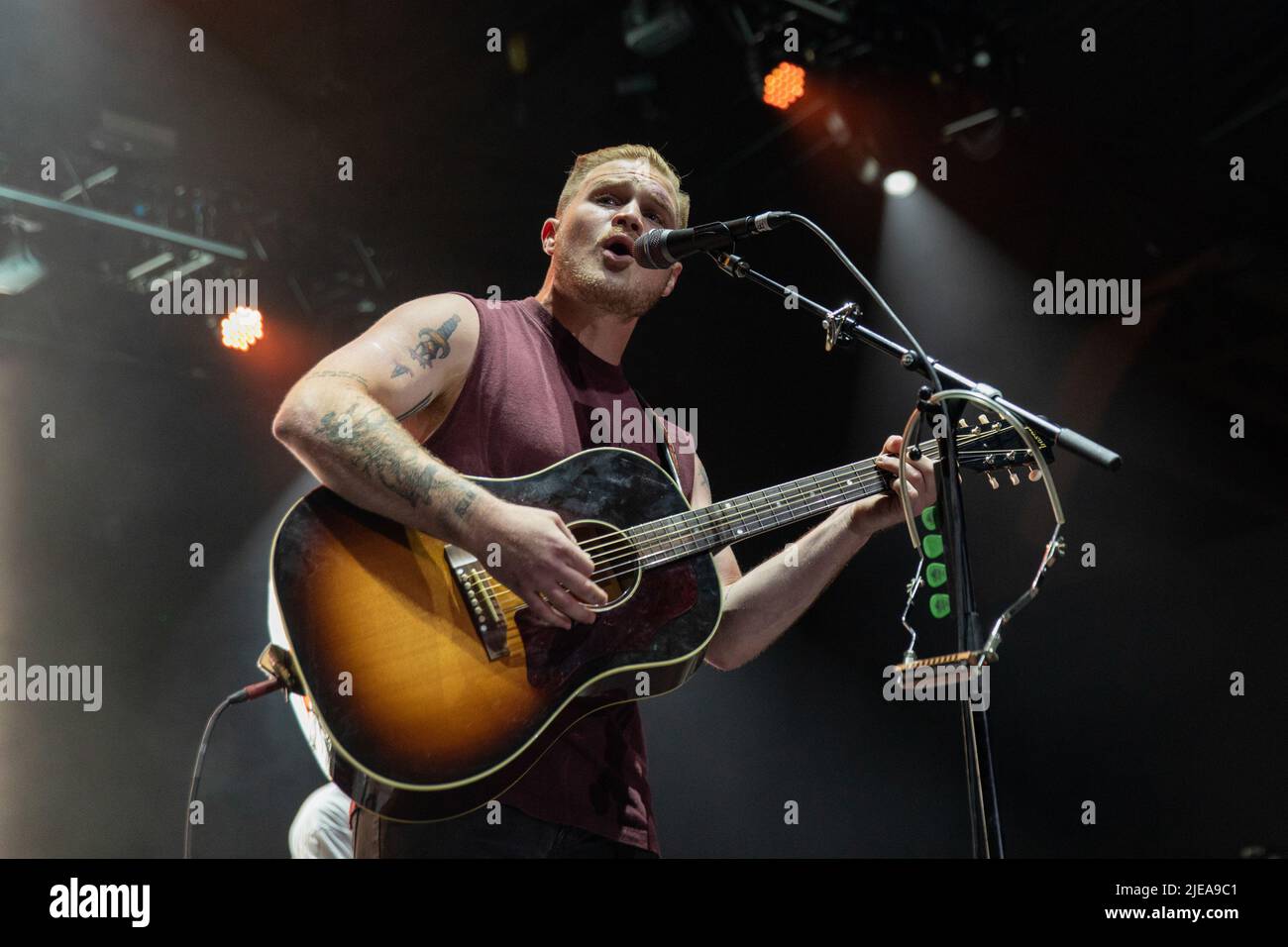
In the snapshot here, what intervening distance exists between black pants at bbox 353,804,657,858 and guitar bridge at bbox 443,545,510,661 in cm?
34

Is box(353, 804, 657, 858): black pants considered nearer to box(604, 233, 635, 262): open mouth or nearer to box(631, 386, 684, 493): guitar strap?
box(631, 386, 684, 493): guitar strap

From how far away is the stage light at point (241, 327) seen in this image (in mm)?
5137

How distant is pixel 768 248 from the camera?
18.2 feet

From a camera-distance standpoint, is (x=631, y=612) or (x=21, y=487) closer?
(x=631, y=612)

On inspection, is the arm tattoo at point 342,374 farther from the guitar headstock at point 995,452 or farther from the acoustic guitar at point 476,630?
the guitar headstock at point 995,452

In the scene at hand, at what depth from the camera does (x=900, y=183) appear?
5418 mm

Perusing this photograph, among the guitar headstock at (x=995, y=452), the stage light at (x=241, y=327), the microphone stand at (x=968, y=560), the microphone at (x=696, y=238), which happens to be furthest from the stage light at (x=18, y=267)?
the guitar headstock at (x=995, y=452)

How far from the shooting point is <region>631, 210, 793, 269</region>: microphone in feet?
7.71

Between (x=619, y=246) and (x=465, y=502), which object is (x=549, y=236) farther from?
(x=465, y=502)

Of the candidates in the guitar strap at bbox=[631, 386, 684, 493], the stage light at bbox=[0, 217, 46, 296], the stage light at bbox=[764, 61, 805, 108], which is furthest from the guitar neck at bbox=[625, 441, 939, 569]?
the stage light at bbox=[0, 217, 46, 296]

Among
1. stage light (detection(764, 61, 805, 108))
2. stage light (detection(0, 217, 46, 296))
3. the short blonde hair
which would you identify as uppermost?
stage light (detection(764, 61, 805, 108))
